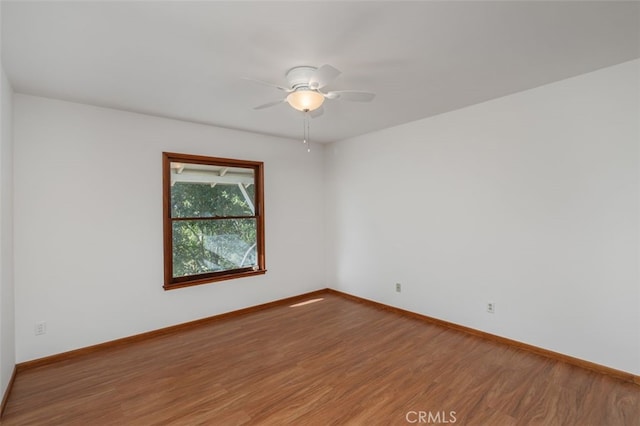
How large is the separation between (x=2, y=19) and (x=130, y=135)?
1.66 m

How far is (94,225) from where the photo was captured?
3.11 metres

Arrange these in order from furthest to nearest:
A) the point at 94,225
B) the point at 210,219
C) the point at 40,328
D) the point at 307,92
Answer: the point at 210,219 < the point at 94,225 < the point at 40,328 < the point at 307,92

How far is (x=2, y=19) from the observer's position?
1.71 m

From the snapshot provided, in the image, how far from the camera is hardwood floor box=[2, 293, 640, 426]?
6.79 ft

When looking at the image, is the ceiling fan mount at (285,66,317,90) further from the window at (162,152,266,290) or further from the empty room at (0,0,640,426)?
the window at (162,152,266,290)

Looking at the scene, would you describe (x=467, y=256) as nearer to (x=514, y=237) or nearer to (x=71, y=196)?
(x=514, y=237)

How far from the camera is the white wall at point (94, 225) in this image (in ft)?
9.16

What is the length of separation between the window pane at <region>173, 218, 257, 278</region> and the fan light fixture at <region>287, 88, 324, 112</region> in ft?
7.42

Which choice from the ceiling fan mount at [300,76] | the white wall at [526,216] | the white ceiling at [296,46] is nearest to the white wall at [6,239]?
the white ceiling at [296,46]

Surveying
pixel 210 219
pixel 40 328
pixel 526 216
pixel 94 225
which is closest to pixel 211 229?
pixel 210 219

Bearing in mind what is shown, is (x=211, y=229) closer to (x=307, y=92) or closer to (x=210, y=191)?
(x=210, y=191)

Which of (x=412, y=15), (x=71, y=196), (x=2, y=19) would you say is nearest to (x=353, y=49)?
(x=412, y=15)

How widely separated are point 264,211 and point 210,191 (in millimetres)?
831

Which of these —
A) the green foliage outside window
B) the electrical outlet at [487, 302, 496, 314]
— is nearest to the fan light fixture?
the green foliage outside window
